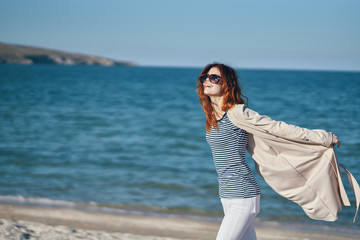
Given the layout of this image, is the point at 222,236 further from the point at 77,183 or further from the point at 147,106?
the point at 147,106

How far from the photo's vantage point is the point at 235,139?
3.04 m

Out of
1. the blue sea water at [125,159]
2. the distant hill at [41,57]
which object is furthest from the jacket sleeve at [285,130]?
the distant hill at [41,57]

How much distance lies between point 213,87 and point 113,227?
3.60 m

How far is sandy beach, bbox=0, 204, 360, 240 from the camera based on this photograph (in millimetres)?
5352

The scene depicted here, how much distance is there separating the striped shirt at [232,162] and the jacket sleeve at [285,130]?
0.16m

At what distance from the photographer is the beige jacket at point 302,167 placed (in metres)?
3.01

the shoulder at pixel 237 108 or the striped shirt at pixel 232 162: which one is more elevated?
the shoulder at pixel 237 108

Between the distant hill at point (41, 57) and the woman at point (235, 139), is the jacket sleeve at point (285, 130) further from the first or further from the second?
the distant hill at point (41, 57)

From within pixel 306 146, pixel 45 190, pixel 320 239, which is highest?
pixel 306 146

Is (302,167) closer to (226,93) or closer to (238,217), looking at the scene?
(238,217)

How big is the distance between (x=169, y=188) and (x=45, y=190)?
251 cm

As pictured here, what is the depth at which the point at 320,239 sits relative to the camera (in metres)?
5.77

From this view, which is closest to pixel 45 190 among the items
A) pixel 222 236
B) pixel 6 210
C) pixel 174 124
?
pixel 6 210

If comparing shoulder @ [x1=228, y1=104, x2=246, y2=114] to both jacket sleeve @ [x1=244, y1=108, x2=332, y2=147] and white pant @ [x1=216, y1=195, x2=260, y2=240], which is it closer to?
jacket sleeve @ [x1=244, y1=108, x2=332, y2=147]
